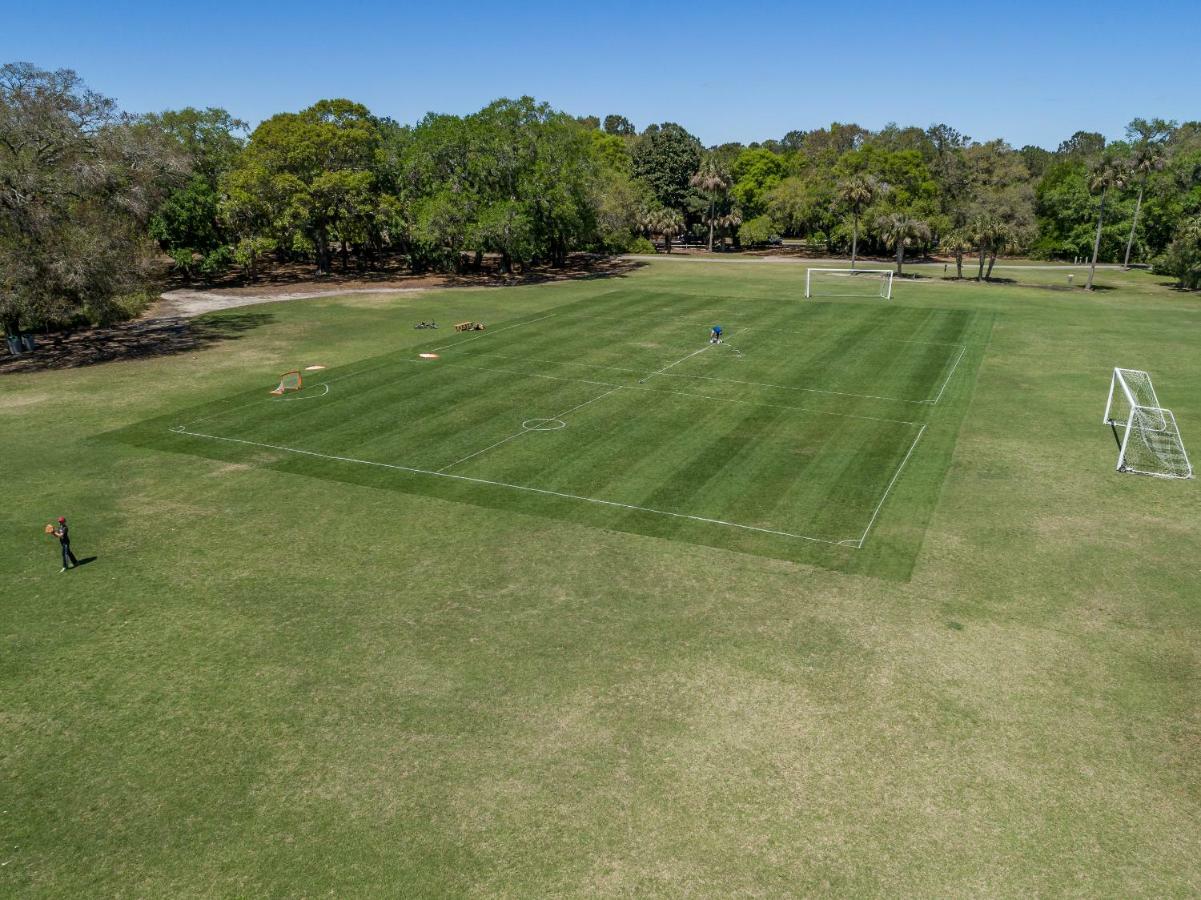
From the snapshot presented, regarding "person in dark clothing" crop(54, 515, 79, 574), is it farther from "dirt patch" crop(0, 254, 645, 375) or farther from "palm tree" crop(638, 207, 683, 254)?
"palm tree" crop(638, 207, 683, 254)

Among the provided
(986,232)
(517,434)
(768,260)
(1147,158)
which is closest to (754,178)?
(768,260)

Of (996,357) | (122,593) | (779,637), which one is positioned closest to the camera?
(779,637)

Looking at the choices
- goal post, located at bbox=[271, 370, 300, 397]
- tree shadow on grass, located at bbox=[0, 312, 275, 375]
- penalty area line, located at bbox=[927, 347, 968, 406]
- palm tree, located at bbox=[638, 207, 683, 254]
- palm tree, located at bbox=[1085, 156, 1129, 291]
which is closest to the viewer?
penalty area line, located at bbox=[927, 347, 968, 406]

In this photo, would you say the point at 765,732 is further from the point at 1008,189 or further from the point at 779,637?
the point at 1008,189

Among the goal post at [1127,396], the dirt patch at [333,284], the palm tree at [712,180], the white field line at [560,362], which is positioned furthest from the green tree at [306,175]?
the goal post at [1127,396]

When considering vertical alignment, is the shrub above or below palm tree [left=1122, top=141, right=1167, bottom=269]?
→ below

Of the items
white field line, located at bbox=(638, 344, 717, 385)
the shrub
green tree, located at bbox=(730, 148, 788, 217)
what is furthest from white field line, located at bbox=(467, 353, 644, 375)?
green tree, located at bbox=(730, 148, 788, 217)

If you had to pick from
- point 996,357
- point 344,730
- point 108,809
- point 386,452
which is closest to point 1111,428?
point 996,357
